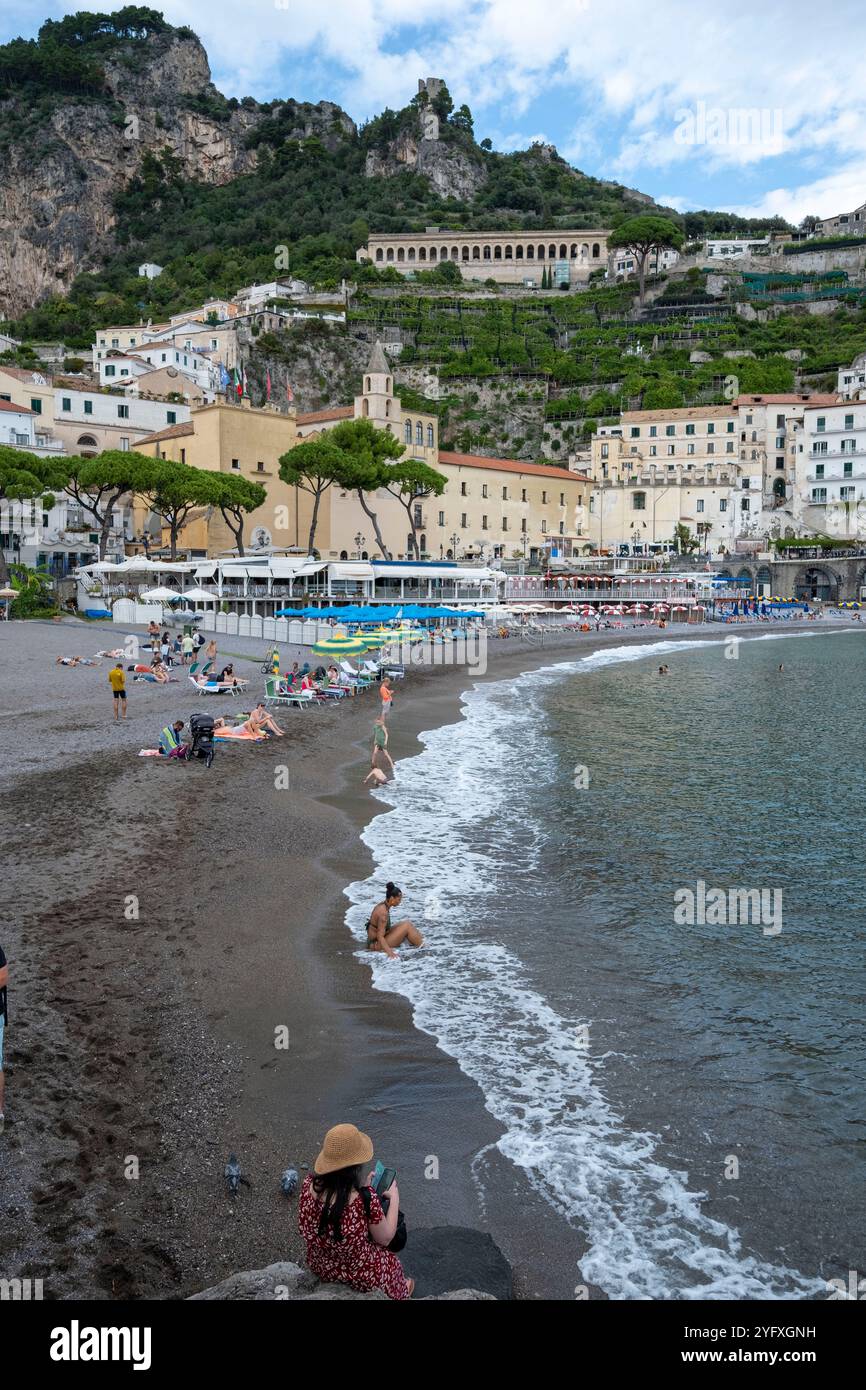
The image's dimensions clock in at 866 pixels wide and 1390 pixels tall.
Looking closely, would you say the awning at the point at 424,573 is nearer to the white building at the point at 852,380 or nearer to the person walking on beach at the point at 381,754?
the person walking on beach at the point at 381,754

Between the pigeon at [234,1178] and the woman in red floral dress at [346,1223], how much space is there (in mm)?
1448

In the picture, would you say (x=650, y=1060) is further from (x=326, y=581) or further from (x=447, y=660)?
(x=326, y=581)

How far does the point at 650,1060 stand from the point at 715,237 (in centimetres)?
15274

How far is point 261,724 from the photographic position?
2008 cm

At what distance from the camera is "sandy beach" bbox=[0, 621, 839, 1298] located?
5.19 meters

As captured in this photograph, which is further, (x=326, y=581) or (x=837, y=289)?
(x=837, y=289)

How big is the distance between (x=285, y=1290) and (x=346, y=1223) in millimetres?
406

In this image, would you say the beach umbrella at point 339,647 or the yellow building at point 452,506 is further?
the yellow building at point 452,506

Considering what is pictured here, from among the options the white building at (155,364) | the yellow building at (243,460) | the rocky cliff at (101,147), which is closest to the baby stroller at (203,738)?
the yellow building at (243,460)

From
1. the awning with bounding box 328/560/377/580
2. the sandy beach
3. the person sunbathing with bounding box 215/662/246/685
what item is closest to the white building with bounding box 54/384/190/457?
the awning with bounding box 328/560/377/580

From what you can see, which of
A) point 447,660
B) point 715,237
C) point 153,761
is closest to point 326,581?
point 447,660

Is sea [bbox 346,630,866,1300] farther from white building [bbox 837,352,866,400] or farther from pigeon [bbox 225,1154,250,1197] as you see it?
white building [bbox 837,352,866,400]

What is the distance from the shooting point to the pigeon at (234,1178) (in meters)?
5.55

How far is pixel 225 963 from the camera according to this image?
8977mm
